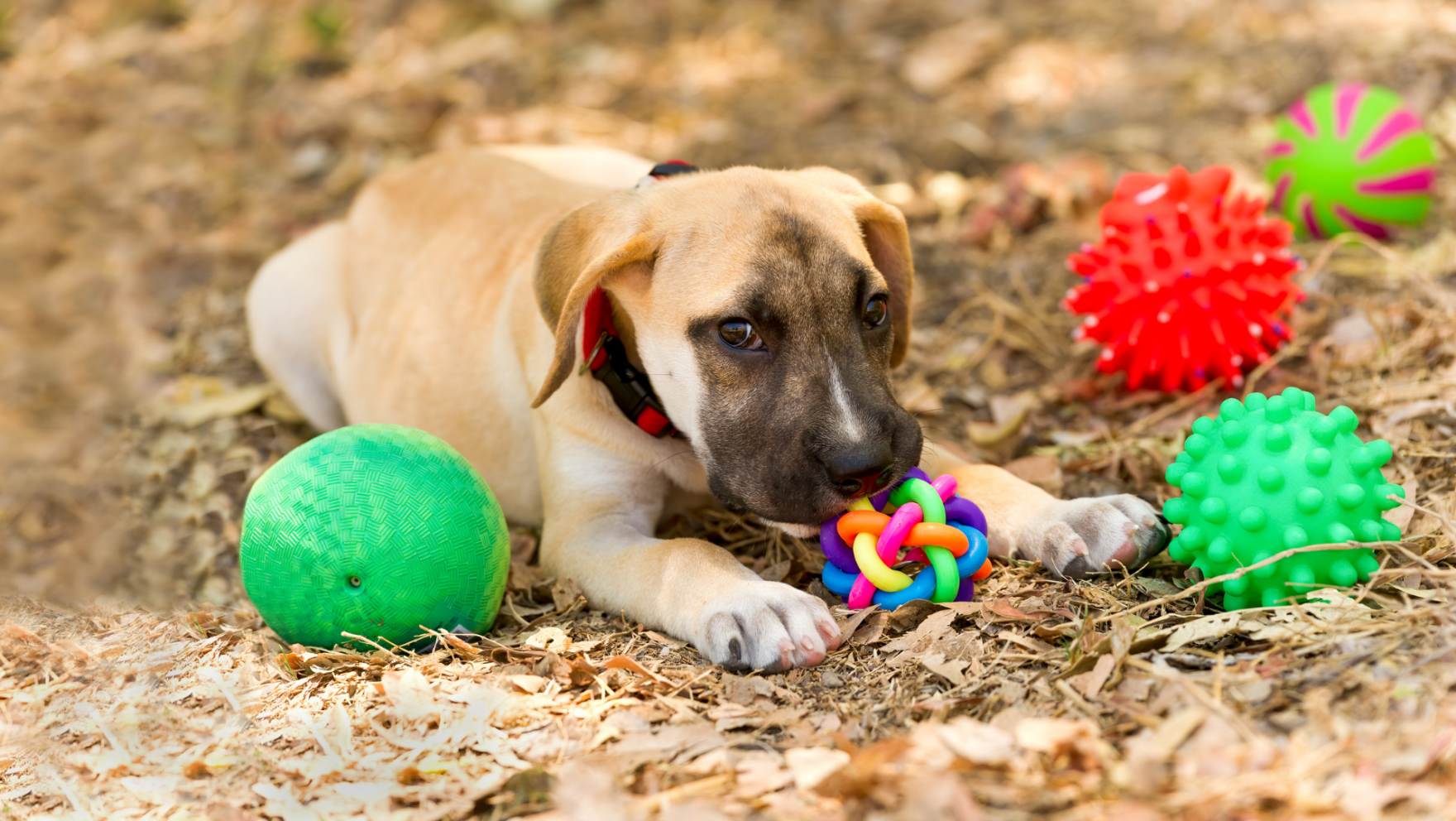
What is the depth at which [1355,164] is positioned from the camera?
5891mm

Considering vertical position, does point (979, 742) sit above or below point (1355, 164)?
below

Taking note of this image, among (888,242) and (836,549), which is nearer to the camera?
(836,549)

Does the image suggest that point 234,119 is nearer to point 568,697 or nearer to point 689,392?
point 689,392

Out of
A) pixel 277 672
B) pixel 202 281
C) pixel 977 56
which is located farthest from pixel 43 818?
pixel 977 56

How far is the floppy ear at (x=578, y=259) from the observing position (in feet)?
12.2

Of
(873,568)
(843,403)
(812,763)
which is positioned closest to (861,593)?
(873,568)

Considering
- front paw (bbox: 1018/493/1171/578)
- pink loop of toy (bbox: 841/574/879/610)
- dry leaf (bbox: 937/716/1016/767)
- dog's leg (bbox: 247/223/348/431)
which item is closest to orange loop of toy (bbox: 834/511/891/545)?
pink loop of toy (bbox: 841/574/879/610)

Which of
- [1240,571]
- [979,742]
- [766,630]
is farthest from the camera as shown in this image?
[766,630]

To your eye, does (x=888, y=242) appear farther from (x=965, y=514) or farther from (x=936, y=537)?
(x=936, y=537)

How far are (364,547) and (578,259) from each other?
1.18 metres

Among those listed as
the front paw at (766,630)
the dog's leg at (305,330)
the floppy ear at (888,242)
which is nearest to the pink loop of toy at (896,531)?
the front paw at (766,630)

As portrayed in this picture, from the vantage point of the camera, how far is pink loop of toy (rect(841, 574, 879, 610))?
3652 millimetres

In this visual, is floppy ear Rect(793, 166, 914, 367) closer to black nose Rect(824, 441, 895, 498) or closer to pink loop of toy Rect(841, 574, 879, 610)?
black nose Rect(824, 441, 895, 498)

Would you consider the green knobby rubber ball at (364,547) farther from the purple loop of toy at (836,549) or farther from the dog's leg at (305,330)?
the dog's leg at (305,330)
